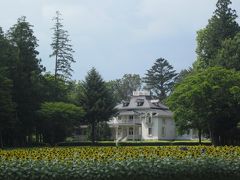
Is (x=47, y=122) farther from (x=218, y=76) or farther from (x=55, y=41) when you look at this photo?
(x=218, y=76)

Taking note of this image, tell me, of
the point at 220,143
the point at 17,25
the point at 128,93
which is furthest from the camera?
the point at 128,93

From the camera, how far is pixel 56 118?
2021 inches

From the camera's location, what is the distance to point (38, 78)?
52844mm

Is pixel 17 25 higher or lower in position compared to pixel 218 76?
higher

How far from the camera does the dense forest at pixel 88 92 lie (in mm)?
46719

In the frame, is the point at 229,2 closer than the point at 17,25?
No

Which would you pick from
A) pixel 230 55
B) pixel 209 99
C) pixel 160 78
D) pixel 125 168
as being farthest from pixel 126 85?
pixel 125 168

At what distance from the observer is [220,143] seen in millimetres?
50031

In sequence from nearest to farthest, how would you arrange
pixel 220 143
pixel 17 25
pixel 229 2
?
pixel 220 143
pixel 17 25
pixel 229 2

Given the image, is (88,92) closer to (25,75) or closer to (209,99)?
(25,75)

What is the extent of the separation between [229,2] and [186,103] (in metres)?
19.8

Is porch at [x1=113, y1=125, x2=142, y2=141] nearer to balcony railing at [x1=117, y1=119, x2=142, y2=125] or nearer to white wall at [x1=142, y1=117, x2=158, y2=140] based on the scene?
balcony railing at [x1=117, y1=119, x2=142, y2=125]

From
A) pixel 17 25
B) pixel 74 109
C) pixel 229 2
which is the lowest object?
pixel 74 109

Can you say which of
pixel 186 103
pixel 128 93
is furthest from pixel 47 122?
pixel 128 93
